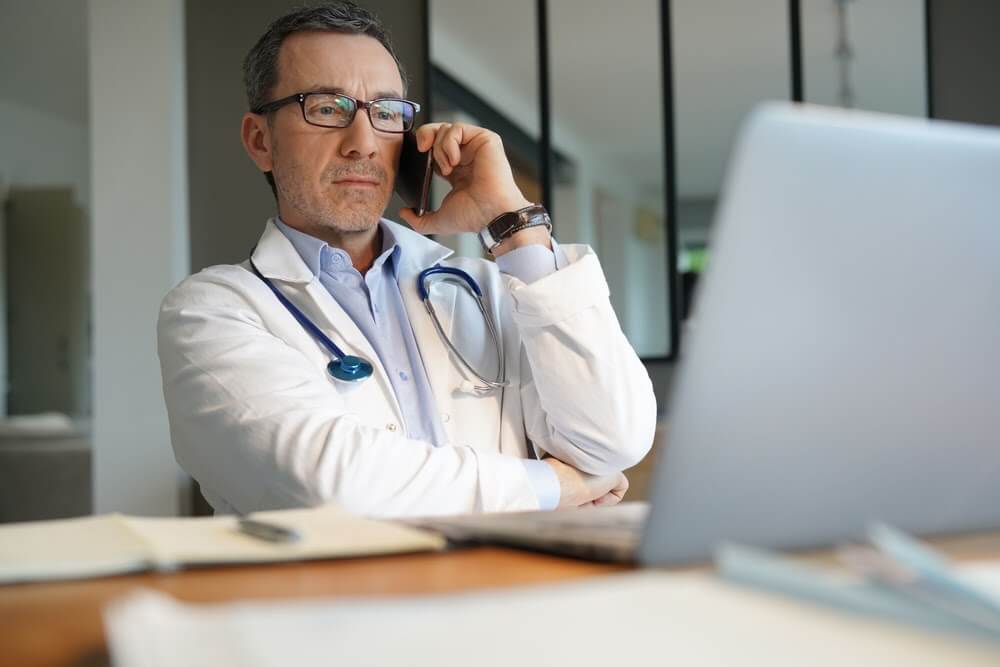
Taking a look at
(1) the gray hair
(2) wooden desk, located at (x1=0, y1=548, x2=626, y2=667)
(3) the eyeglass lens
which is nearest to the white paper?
(2) wooden desk, located at (x1=0, y1=548, x2=626, y2=667)

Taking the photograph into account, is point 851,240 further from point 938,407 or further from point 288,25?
point 288,25

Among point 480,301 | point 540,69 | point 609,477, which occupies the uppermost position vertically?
point 540,69

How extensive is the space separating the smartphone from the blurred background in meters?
1.59

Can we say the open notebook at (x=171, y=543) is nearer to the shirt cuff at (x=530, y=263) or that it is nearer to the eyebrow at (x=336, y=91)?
the shirt cuff at (x=530, y=263)

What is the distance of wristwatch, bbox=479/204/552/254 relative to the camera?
5.71ft

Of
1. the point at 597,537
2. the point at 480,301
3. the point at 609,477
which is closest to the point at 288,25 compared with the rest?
the point at 480,301

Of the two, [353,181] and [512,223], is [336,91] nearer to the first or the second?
[353,181]

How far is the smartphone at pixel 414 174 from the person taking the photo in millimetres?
1876

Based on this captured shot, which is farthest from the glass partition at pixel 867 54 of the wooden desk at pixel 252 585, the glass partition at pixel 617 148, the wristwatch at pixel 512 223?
the wooden desk at pixel 252 585

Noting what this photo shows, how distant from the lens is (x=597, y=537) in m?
0.70

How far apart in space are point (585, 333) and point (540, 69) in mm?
2336

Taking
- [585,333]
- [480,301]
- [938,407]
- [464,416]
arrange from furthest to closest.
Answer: [480,301]
[464,416]
[585,333]
[938,407]

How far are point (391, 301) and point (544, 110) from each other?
6.49 feet

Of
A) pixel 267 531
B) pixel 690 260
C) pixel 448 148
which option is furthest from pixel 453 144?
pixel 690 260
